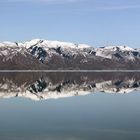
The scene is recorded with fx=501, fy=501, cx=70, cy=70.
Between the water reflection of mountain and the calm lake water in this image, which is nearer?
the calm lake water

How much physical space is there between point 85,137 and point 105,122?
557 centimetres

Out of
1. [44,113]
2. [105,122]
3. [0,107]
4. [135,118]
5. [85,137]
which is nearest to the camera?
[85,137]

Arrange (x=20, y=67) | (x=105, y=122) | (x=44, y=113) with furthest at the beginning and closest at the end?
(x=20, y=67) → (x=44, y=113) → (x=105, y=122)

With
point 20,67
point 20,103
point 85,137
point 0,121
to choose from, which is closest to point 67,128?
point 85,137

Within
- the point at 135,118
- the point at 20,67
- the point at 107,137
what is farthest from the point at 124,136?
the point at 20,67

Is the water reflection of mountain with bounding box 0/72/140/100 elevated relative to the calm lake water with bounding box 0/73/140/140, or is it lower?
lower

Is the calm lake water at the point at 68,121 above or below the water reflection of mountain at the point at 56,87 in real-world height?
above

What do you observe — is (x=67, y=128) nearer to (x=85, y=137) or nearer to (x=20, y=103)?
(x=85, y=137)

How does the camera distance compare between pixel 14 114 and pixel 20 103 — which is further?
pixel 20 103

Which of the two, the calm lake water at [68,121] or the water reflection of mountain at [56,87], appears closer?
the calm lake water at [68,121]

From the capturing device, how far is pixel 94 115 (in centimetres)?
3322

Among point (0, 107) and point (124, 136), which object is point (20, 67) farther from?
point (124, 136)

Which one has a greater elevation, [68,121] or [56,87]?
[68,121]

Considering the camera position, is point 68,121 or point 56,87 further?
point 56,87
